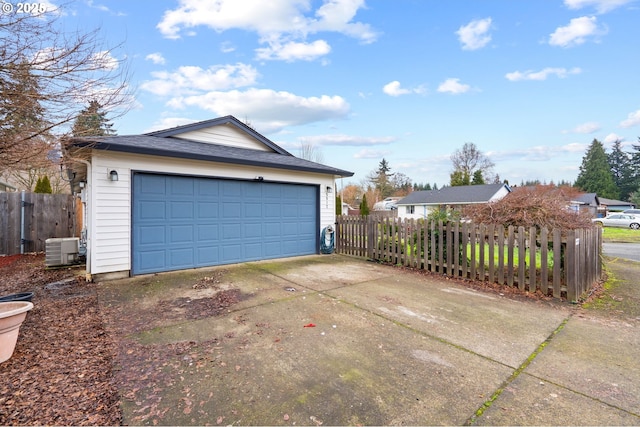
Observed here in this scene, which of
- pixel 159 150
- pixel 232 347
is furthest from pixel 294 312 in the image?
pixel 159 150

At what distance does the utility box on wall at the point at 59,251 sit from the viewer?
7.05 metres

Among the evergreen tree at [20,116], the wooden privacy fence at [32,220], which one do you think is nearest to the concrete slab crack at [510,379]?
the evergreen tree at [20,116]

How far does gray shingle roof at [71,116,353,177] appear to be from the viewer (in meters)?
5.54

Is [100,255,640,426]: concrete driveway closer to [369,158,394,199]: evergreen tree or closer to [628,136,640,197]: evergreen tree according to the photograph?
[369,158,394,199]: evergreen tree

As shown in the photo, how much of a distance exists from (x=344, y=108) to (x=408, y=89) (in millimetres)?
7072

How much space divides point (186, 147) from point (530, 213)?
765cm

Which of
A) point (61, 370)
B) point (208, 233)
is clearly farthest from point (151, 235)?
point (61, 370)

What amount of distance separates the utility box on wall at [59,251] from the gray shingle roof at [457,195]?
92.0ft

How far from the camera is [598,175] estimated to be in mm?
46625

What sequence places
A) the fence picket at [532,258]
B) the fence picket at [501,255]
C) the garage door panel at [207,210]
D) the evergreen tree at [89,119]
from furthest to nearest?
the garage door panel at [207,210] → the fence picket at [501,255] → the fence picket at [532,258] → the evergreen tree at [89,119]

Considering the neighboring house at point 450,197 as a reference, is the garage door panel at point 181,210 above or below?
below

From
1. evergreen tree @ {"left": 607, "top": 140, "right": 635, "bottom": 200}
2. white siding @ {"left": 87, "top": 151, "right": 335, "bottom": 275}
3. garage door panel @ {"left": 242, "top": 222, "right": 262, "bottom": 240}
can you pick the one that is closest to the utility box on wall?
white siding @ {"left": 87, "top": 151, "right": 335, "bottom": 275}

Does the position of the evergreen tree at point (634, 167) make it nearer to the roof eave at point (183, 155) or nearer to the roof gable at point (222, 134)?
the roof eave at point (183, 155)

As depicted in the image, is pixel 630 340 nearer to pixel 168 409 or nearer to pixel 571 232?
pixel 571 232
